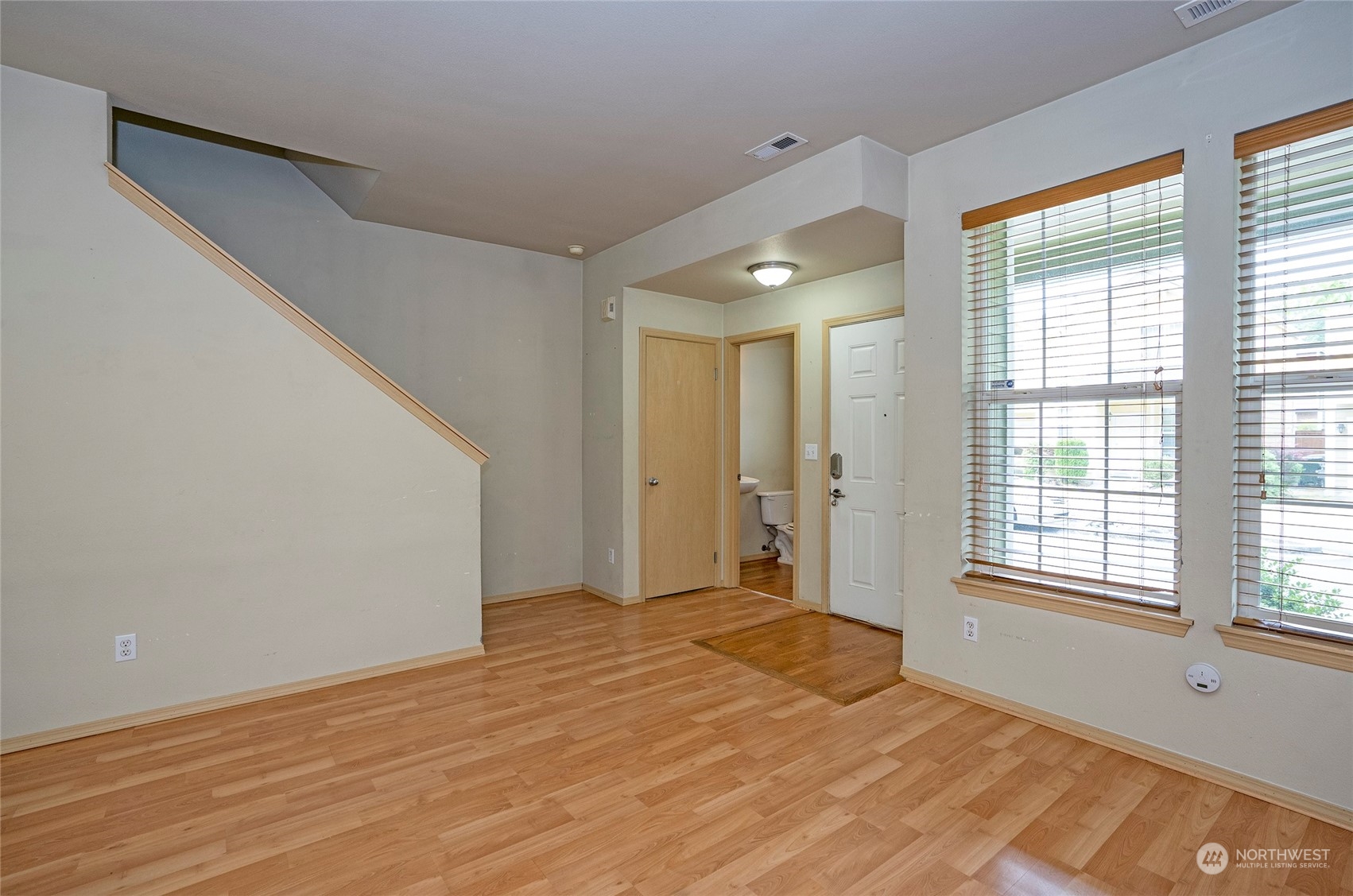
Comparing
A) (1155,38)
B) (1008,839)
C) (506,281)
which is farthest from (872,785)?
(506,281)

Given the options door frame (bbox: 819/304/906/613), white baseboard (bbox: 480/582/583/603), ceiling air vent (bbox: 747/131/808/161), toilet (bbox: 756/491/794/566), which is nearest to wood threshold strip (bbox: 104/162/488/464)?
white baseboard (bbox: 480/582/583/603)

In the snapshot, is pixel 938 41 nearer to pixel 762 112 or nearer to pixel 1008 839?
pixel 762 112

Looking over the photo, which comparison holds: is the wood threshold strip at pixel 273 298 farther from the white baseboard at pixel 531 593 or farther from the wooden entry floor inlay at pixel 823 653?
the wooden entry floor inlay at pixel 823 653

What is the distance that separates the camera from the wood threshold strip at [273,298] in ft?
9.29

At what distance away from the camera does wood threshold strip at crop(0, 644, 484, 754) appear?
2.62m

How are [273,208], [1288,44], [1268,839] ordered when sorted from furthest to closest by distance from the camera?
[273,208] < [1288,44] < [1268,839]

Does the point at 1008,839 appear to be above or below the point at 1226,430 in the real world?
below

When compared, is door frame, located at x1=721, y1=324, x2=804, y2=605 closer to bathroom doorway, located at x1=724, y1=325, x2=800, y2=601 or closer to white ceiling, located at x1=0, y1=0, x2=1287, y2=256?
bathroom doorway, located at x1=724, y1=325, x2=800, y2=601

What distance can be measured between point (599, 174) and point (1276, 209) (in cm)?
289

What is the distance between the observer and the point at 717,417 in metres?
5.38

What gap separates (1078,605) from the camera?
8.87ft

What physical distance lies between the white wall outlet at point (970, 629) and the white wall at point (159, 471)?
2.81m

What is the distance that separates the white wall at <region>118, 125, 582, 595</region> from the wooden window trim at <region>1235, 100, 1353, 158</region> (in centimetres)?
410

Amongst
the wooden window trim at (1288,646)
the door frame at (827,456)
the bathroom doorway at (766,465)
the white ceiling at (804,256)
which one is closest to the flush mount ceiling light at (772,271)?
the white ceiling at (804,256)
